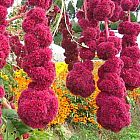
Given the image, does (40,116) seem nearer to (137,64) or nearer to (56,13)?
(137,64)

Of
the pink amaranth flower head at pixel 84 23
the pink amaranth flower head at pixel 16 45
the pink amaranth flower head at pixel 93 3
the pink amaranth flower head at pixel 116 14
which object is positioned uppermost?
the pink amaranth flower head at pixel 93 3

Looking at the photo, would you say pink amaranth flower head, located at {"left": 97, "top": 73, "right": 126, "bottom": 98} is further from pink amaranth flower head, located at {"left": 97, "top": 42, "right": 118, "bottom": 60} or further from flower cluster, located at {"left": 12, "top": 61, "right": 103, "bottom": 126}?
flower cluster, located at {"left": 12, "top": 61, "right": 103, "bottom": 126}

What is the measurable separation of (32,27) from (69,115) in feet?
12.6

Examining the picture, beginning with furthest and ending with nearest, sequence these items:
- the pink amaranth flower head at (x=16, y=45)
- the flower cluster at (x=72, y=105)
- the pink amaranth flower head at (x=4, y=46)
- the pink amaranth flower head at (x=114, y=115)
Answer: the flower cluster at (x=72, y=105) → the pink amaranth flower head at (x=16, y=45) → the pink amaranth flower head at (x=114, y=115) → the pink amaranth flower head at (x=4, y=46)

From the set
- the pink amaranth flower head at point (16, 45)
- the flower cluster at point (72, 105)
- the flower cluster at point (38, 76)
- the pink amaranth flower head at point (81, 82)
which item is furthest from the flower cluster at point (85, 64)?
the flower cluster at point (72, 105)

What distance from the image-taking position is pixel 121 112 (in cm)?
72

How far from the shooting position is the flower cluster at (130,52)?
798 mm

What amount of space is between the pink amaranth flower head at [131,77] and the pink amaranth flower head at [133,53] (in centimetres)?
2

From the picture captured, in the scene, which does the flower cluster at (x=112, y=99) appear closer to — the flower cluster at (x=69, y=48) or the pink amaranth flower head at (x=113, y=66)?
the pink amaranth flower head at (x=113, y=66)

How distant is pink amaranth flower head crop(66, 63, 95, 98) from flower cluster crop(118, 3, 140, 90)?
64 millimetres

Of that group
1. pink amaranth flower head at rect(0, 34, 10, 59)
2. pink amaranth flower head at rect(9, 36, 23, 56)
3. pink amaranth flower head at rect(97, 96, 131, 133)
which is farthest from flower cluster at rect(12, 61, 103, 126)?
pink amaranth flower head at rect(0, 34, 10, 59)

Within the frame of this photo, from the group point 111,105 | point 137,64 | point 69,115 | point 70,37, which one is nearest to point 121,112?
point 111,105

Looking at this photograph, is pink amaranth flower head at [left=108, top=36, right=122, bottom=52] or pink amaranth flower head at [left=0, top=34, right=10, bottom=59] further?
pink amaranth flower head at [left=108, top=36, right=122, bottom=52]

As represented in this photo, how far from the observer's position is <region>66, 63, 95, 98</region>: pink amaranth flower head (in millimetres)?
766
